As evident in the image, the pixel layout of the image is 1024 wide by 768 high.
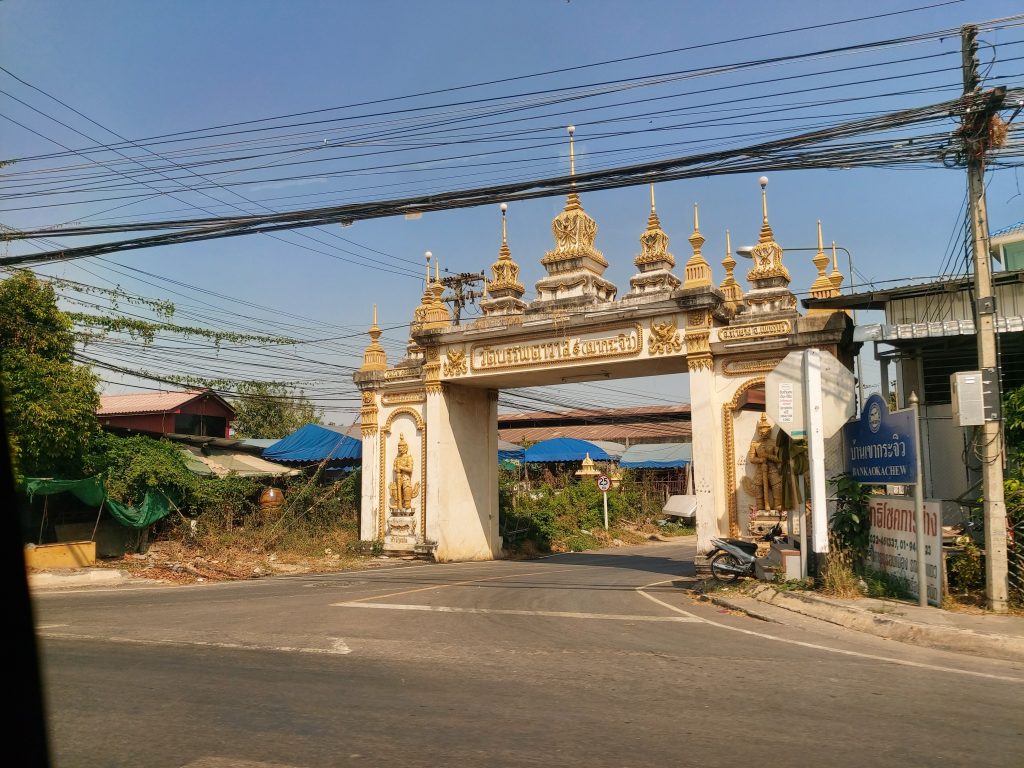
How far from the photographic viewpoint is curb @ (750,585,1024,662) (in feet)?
26.6

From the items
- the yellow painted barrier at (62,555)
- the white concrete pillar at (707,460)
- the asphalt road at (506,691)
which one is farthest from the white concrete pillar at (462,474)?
the asphalt road at (506,691)

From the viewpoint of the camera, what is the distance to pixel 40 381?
1886 centimetres

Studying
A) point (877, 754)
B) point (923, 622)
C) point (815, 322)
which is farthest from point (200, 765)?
point (815, 322)

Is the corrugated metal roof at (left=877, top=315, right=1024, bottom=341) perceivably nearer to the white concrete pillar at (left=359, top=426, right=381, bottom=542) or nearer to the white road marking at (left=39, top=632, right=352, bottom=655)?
the white road marking at (left=39, top=632, right=352, bottom=655)

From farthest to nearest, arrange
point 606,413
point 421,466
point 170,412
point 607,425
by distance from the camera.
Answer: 1. point 607,425
2. point 606,413
3. point 170,412
4. point 421,466

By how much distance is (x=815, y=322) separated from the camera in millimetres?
16625

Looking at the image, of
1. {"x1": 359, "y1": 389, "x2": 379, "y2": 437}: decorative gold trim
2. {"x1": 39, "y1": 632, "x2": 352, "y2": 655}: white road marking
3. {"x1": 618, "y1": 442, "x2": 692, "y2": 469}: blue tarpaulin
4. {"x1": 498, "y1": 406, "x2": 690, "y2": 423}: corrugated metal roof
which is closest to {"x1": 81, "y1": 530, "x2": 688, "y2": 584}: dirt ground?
{"x1": 359, "y1": 389, "x2": 379, "y2": 437}: decorative gold trim

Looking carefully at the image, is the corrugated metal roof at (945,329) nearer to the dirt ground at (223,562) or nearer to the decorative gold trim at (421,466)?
the decorative gold trim at (421,466)

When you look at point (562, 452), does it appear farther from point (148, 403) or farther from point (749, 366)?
point (749, 366)

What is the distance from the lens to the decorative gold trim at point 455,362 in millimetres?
21641

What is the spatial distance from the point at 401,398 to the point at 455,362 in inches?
102

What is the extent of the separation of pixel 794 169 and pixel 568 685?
27.7 ft

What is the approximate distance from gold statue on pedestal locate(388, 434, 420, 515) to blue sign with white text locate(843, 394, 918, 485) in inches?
515

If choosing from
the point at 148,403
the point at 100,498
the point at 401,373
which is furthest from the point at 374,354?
the point at 148,403
